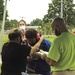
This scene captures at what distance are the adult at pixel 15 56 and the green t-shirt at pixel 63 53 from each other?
1.37 feet

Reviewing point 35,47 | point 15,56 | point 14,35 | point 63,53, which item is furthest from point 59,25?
point 15,56

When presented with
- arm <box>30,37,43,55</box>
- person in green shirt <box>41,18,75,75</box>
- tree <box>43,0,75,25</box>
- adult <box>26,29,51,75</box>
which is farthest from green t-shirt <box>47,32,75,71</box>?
tree <box>43,0,75,25</box>

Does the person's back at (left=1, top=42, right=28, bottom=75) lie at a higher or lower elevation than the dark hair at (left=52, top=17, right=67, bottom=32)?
lower

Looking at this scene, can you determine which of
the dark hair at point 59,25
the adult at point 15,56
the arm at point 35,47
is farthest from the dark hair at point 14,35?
the dark hair at point 59,25

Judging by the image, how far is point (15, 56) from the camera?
13.9ft

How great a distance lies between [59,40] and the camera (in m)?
4.07

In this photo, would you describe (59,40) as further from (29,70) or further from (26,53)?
(29,70)

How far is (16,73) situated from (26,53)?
0.32 meters

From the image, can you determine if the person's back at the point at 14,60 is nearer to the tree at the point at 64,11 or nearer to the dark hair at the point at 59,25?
the dark hair at the point at 59,25

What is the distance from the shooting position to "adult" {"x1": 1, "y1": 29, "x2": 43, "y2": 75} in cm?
421

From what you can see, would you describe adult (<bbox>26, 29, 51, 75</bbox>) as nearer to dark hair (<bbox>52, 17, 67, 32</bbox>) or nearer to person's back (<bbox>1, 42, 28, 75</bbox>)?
person's back (<bbox>1, 42, 28, 75</bbox>)

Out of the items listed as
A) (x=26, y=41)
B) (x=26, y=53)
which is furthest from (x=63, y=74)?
(x=26, y=41)

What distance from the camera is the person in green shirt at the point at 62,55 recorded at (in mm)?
4023

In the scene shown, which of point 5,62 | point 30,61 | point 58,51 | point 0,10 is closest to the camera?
point 58,51
